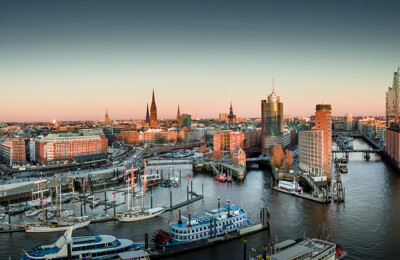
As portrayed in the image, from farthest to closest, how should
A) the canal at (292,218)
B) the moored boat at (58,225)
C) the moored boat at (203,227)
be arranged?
the moored boat at (58,225) < the moored boat at (203,227) < the canal at (292,218)

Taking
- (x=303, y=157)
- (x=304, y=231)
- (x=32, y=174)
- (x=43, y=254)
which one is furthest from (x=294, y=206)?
(x=32, y=174)

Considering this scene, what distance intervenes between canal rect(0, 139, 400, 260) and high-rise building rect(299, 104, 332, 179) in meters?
3.36

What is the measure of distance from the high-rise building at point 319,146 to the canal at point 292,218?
11.0 feet

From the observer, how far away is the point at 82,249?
69.9 ft

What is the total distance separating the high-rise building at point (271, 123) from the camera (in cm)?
7575

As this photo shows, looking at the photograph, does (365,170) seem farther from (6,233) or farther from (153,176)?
(6,233)

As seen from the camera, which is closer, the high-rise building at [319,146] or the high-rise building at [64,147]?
the high-rise building at [319,146]

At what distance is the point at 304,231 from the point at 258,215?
503 centimetres

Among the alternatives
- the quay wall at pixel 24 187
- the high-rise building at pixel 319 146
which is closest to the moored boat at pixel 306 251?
the high-rise building at pixel 319 146

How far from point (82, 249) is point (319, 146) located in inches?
1326

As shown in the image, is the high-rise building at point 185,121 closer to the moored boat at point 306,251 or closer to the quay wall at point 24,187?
the quay wall at point 24,187

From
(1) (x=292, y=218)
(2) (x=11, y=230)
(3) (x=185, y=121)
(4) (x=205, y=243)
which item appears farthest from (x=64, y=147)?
(3) (x=185, y=121)

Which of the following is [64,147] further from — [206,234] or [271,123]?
[206,234]

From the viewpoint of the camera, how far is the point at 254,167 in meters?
62.1
